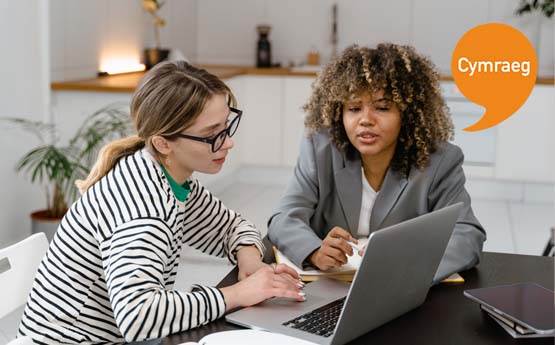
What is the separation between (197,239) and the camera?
70.7 inches

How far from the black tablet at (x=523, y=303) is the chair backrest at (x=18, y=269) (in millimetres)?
901

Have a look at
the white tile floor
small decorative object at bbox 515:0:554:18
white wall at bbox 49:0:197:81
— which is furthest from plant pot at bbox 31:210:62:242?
small decorative object at bbox 515:0:554:18

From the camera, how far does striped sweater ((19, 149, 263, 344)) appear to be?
1.31 metres

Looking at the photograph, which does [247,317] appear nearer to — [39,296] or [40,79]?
[39,296]

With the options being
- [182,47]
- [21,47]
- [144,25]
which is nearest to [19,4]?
[21,47]

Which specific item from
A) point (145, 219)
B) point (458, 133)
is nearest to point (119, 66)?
point (458, 133)

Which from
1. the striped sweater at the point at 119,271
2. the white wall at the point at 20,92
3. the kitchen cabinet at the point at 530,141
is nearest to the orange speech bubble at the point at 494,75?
the striped sweater at the point at 119,271

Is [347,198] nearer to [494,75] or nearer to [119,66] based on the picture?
[494,75]

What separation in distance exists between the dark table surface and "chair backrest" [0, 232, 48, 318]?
1.40ft

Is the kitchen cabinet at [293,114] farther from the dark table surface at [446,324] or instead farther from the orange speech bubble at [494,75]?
the dark table surface at [446,324]

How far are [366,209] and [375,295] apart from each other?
0.73 meters

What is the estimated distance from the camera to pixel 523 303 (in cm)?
140

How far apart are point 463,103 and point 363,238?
141 inches

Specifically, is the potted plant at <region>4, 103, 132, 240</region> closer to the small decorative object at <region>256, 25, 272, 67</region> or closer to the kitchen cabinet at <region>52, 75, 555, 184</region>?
the kitchen cabinet at <region>52, 75, 555, 184</region>
